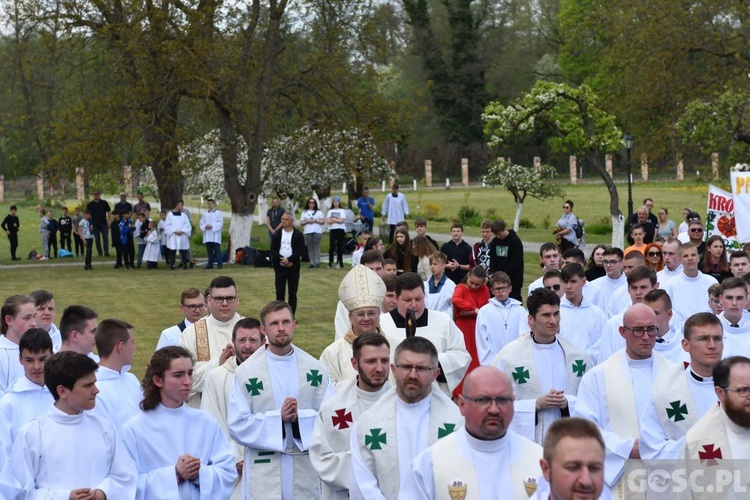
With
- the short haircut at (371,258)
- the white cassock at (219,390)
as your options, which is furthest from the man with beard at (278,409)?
the short haircut at (371,258)

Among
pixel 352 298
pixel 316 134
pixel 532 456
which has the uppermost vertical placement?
pixel 316 134

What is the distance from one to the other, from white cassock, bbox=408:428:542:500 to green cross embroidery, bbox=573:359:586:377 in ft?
10.5

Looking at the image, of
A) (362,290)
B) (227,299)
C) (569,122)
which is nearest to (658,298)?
(362,290)

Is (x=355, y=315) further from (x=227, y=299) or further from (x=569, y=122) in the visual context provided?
(x=569, y=122)

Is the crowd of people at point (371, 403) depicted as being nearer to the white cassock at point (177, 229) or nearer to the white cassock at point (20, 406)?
the white cassock at point (20, 406)

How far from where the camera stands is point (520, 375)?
861 cm

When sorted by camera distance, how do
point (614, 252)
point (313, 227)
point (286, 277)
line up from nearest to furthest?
point (614, 252) → point (286, 277) → point (313, 227)

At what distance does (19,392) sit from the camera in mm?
7199

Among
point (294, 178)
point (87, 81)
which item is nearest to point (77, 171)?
point (87, 81)

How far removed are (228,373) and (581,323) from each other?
3.77 m

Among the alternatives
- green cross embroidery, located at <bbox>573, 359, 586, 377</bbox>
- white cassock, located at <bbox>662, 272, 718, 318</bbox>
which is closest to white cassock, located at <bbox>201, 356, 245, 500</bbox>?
green cross embroidery, located at <bbox>573, 359, 586, 377</bbox>

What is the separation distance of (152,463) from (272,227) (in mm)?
21579

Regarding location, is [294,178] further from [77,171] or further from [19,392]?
[19,392]

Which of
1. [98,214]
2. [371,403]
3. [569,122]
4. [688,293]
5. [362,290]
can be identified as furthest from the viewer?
[98,214]
